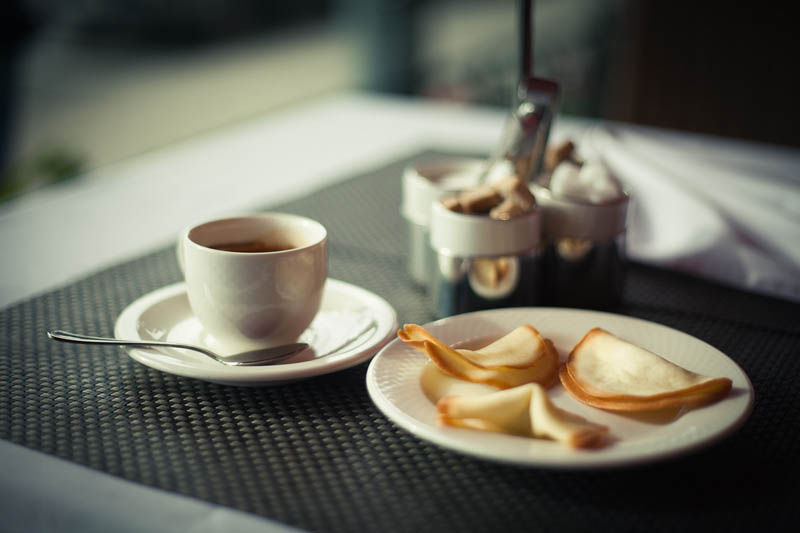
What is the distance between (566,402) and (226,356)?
0.25m

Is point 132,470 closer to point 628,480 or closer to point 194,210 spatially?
point 628,480

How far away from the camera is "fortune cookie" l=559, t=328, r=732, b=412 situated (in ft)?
1.56

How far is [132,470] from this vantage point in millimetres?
459

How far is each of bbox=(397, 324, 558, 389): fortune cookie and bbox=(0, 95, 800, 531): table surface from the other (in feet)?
0.19

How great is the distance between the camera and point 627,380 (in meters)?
0.50

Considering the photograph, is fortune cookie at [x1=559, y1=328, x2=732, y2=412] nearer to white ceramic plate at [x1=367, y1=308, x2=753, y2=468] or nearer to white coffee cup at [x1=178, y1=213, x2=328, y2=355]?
white ceramic plate at [x1=367, y1=308, x2=753, y2=468]

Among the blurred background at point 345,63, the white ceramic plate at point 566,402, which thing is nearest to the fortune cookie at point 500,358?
the white ceramic plate at point 566,402

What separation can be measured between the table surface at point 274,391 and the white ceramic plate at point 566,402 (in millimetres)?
35

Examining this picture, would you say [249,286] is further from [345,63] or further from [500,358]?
[345,63]

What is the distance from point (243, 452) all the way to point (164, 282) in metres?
0.34

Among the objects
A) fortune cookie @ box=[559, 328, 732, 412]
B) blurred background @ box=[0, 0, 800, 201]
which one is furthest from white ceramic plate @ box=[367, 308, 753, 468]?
blurred background @ box=[0, 0, 800, 201]

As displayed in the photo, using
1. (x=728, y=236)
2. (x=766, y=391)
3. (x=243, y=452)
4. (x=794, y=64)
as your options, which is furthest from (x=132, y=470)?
(x=794, y=64)

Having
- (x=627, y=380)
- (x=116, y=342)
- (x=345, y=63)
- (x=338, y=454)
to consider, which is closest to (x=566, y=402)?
(x=627, y=380)

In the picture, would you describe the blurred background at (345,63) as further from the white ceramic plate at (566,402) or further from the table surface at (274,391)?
the white ceramic plate at (566,402)
